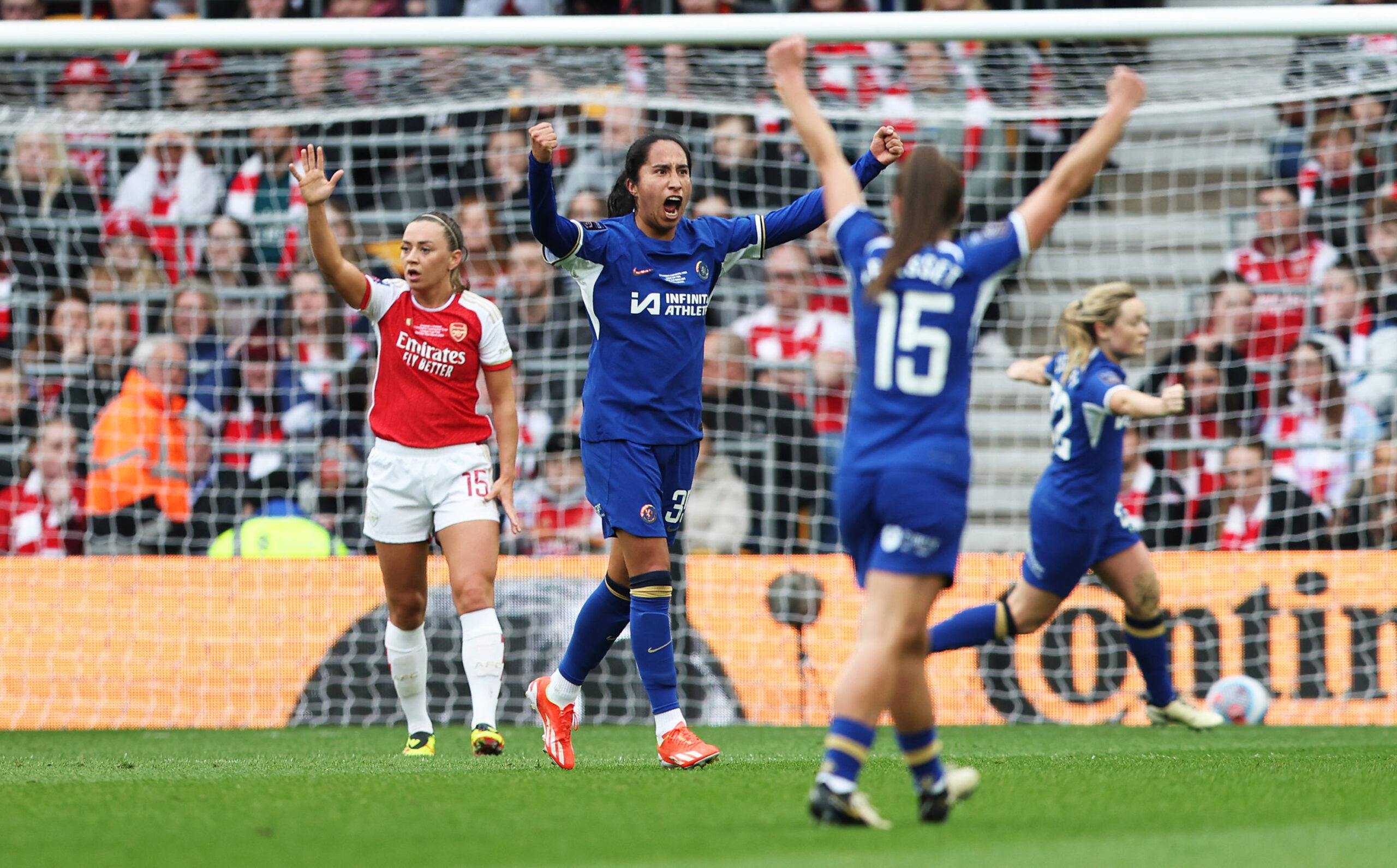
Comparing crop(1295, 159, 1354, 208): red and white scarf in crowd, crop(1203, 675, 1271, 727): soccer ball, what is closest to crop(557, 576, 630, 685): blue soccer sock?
crop(1203, 675, 1271, 727): soccer ball

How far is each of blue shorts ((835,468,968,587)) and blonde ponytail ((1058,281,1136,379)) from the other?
3.16 meters

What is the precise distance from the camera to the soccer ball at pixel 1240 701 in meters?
8.92

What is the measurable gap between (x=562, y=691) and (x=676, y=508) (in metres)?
0.86

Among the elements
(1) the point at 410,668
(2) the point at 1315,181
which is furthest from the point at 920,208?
(2) the point at 1315,181

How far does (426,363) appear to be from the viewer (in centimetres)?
651

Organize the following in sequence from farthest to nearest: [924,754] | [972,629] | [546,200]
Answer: [972,629], [546,200], [924,754]

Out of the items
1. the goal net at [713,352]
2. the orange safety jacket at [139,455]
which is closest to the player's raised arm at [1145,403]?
the goal net at [713,352]

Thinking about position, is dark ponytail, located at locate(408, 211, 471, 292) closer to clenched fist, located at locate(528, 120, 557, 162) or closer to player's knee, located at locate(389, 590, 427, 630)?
clenched fist, located at locate(528, 120, 557, 162)

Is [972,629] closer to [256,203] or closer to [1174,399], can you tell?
[1174,399]

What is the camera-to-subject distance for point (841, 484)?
4031mm

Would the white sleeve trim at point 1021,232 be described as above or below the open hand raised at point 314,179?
below

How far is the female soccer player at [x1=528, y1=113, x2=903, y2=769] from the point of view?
5750mm

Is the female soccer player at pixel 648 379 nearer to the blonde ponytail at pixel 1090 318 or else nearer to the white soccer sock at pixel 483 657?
the white soccer sock at pixel 483 657

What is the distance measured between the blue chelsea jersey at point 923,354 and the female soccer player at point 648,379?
1750 mm
